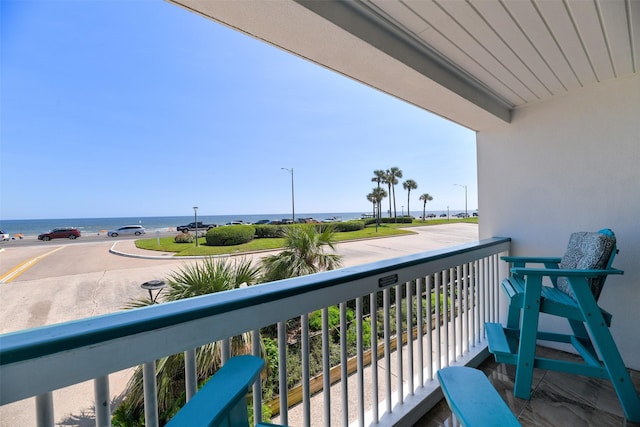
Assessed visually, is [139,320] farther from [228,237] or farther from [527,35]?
[228,237]

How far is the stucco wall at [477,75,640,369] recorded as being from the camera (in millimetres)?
1990

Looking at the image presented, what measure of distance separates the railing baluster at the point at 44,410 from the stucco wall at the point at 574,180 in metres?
3.15

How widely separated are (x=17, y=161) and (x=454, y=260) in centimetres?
1856

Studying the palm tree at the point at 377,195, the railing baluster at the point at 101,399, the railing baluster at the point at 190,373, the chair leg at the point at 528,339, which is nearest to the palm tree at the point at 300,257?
the chair leg at the point at 528,339

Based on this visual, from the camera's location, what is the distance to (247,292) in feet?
2.85

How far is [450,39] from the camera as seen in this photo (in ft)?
4.73

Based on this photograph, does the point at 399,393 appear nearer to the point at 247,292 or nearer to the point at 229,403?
the point at 247,292

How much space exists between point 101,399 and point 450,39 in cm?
204

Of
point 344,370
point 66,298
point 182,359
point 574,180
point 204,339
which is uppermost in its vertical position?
point 574,180

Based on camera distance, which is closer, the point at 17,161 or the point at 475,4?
the point at 475,4

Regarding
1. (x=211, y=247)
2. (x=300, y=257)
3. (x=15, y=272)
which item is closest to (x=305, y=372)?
(x=300, y=257)

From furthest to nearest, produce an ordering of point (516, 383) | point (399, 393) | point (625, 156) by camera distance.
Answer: point (625, 156) < point (516, 383) < point (399, 393)

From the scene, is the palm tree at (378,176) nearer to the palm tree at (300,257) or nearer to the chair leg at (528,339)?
the palm tree at (300,257)

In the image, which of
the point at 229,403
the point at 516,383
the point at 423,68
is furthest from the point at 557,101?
the point at 229,403
